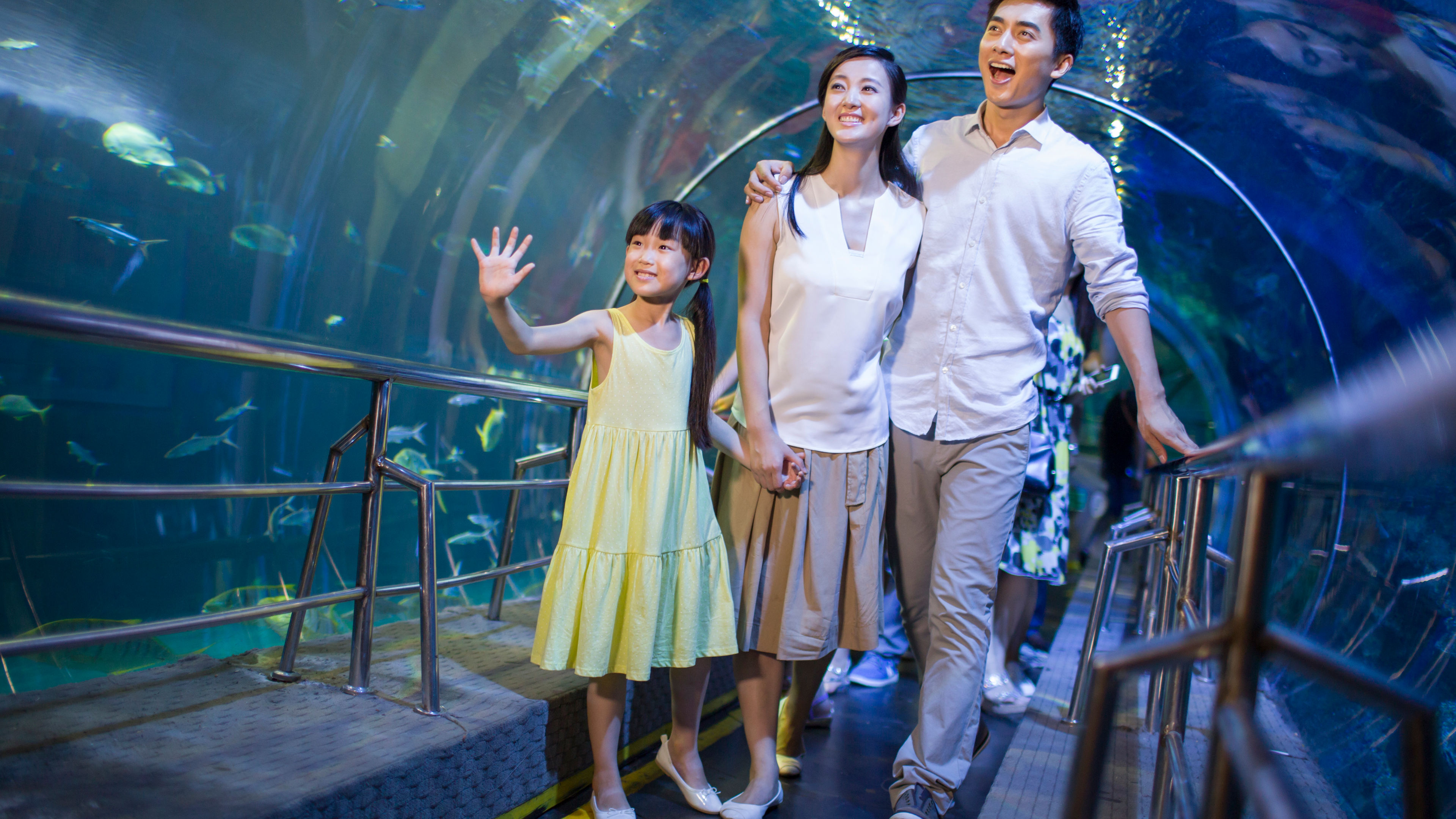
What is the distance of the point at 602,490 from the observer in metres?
2.13

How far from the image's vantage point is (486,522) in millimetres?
10484

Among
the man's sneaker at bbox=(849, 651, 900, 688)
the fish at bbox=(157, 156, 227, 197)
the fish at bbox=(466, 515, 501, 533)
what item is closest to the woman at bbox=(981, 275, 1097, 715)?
the man's sneaker at bbox=(849, 651, 900, 688)

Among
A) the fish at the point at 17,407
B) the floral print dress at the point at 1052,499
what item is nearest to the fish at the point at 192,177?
the fish at the point at 17,407

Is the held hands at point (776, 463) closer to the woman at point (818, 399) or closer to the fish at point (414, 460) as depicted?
the woman at point (818, 399)

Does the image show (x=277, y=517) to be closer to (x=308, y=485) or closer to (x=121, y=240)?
(x=121, y=240)

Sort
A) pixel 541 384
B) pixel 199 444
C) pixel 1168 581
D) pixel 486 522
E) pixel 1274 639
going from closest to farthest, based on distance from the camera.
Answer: pixel 1274 639 → pixel 1168 581 → pixel 541 384 → pixel 199 444 → pixel 486 522

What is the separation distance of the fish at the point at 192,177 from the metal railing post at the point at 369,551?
4.76m

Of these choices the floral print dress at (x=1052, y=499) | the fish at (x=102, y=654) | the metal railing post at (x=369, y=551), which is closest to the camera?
the metal railing post at (x=369, y=551)

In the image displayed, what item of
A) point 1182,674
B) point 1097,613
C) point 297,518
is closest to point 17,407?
point 297,518

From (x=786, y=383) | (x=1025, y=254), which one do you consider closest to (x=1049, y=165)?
(x=1025, y=254)

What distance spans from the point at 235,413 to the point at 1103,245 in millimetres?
6894

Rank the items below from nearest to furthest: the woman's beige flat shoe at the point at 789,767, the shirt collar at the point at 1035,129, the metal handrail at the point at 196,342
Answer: the metal handrail at the point at 196,342
the shirt collar at the point at 1035,129
the woman's beige flat shoe at the point at 789,767

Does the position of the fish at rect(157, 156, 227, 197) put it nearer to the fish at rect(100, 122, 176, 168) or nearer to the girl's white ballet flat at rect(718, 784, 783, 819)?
the fish at rect(100, 122, 176, 168)

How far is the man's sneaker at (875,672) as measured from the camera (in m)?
3.59
